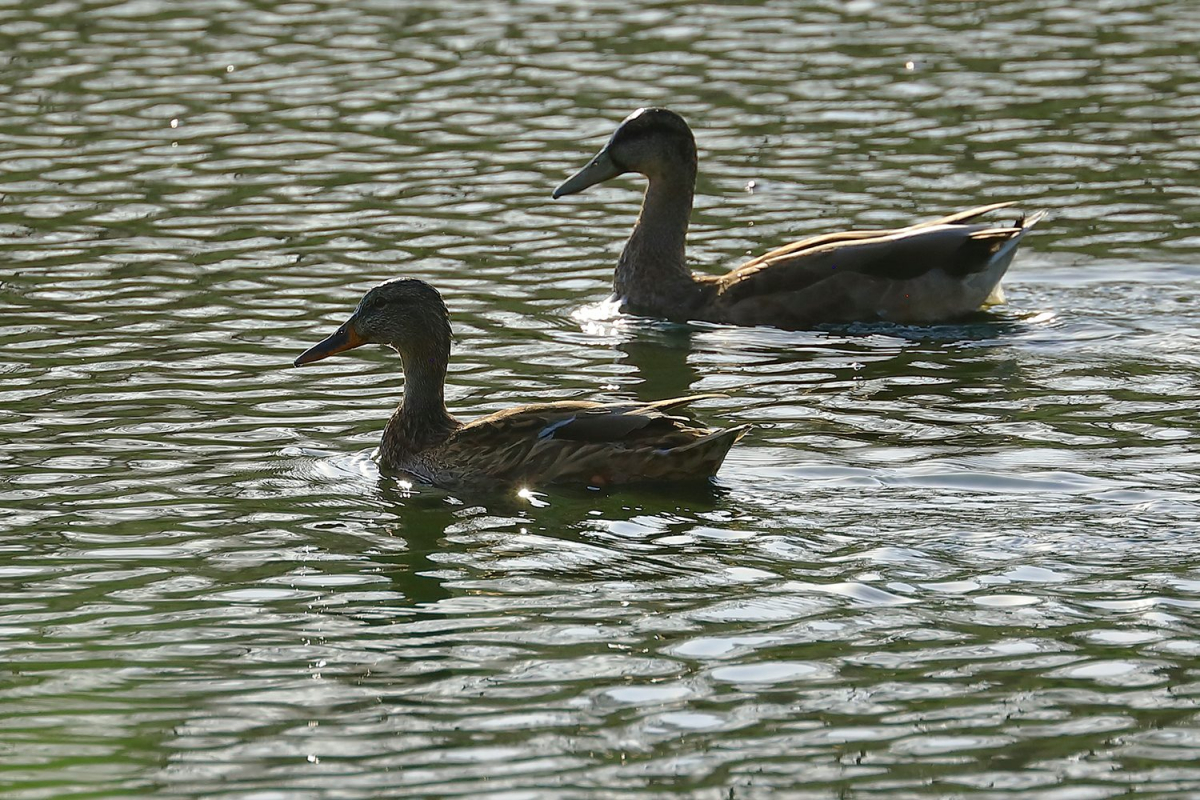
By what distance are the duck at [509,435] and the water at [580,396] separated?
15cm

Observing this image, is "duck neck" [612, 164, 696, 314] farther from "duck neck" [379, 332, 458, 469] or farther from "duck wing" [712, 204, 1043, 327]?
"duck neck" [379, 332, 458, 469]

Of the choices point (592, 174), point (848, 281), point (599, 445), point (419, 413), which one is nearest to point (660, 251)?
point (592, 174)

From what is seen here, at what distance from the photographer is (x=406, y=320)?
10461mm

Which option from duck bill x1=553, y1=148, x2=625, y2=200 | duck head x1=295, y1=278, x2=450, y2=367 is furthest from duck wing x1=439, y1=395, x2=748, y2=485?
duck bill x1=553, y1=148, x2=625, y2=200

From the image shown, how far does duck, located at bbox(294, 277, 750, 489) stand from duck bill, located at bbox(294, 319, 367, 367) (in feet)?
0.12

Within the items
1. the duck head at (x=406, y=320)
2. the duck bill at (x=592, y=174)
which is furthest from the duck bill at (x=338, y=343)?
the duck bill at (x=592, y=174)

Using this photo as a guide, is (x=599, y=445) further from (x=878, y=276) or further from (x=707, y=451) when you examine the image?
(x=878, y=276)

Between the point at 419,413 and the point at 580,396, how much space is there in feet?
4.32

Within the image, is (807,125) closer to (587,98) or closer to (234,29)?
(587,98)

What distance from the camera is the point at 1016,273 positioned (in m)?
14.0

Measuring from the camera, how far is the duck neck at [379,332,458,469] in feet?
33.1

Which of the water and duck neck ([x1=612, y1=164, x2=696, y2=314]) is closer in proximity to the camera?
the water

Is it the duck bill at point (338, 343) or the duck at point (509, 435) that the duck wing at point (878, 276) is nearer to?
the duck at point (509, 435)

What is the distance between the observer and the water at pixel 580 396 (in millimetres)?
6746
